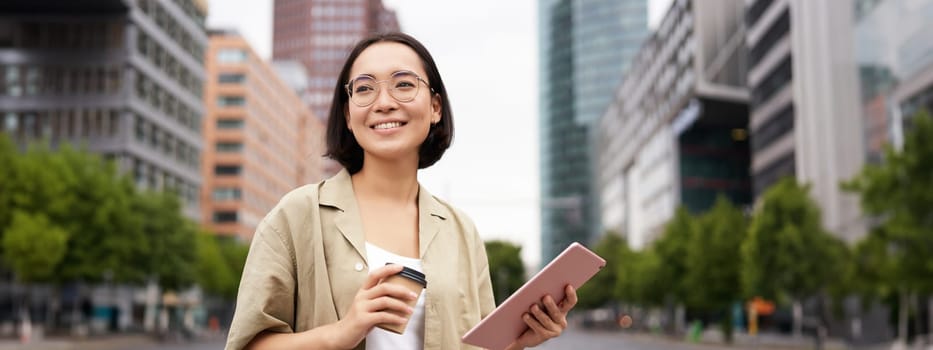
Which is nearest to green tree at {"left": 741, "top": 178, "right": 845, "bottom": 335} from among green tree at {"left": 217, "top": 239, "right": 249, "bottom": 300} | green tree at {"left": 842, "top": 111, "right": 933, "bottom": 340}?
green tree at {"left": 842, "top": 111, "right": 933, "bottom": 340}

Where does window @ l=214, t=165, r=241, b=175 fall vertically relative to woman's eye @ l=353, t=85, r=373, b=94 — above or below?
above

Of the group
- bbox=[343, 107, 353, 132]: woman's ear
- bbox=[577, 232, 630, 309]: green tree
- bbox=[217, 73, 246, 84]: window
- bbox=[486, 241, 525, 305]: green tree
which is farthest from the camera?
bbox=[486, 241, 525, 305]: green tree

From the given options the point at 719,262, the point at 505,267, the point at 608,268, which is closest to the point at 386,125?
the point at 719,262

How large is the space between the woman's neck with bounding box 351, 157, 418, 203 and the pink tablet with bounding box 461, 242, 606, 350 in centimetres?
47

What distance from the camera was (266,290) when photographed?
2.50 m

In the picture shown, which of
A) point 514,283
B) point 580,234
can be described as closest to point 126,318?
point 514,283

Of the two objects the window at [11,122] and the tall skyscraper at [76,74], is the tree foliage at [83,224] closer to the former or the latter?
the tall skyscraper at [76,74]

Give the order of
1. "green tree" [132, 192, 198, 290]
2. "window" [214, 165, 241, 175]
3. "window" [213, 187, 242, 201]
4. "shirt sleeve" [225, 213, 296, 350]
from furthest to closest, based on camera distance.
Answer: "window" [214, 165, 241, 175] < "window" [213, 187, 242, 201] < "green tree" [132, 192, 198, 290] < "shirt sleeve" [225, 213, 296, 350]

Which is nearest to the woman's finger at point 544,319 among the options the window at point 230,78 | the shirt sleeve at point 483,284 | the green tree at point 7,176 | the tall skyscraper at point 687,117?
the shirt sleeve at point 483,284

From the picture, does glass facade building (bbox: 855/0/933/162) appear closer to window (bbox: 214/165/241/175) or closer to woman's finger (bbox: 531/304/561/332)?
woman's finger (bbox: 531/304/561/332)

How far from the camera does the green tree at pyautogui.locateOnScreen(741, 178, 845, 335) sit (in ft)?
137

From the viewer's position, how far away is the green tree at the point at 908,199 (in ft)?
93.6

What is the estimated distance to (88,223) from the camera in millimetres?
46062

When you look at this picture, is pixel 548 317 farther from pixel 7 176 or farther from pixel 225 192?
pixel 225 192
